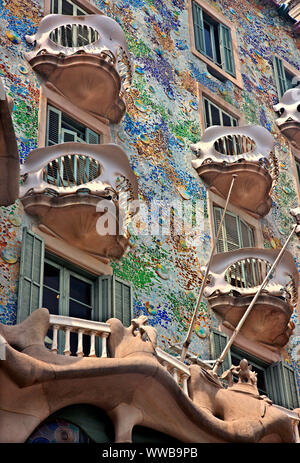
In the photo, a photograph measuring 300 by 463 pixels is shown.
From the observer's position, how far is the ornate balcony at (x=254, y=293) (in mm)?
17859

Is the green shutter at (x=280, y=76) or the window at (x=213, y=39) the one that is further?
the green shutter at (x=280, y=76)

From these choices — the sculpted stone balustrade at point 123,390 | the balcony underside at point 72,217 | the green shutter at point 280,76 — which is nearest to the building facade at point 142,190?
the balcony underside at point 72,217

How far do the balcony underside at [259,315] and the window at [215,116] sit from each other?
15.4 feet

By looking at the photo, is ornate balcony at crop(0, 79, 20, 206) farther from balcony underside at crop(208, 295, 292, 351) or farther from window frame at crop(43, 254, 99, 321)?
balcony underside at crop(208, 295, 292, 351)

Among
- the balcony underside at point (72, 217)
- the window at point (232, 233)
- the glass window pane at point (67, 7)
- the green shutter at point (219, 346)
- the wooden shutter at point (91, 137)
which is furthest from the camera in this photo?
the glass window pane at point (67, 7)

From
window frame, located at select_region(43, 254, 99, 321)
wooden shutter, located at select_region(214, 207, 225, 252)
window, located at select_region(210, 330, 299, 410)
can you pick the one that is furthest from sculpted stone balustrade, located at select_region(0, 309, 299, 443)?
wooden shutter, located at select_region(214, 207, 225, 252)

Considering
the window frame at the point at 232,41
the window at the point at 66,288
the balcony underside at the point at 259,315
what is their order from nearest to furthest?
the window at the point at 66,288 → the balcony underside at the point at 259,315 → the window frame at the point at 232,41

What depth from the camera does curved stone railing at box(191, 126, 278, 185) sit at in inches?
784

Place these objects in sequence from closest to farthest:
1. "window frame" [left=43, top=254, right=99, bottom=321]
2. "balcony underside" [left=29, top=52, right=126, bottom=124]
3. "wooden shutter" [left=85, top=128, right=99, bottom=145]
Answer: "window frame" [left=43, top=254, right=99, bottom=321], "balcony underside" [left=29, top=52, right=126, bottom=124], "wooden shutter" [left=85, top=128, right=99, bottom=145]

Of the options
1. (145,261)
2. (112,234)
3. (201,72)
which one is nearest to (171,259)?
(145,261)

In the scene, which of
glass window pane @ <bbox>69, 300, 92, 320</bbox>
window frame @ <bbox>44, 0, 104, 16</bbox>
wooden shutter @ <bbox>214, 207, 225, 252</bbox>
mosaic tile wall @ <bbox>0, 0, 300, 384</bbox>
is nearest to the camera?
glass window pane @ <bbox>69, 300, 92, 320</bbox>

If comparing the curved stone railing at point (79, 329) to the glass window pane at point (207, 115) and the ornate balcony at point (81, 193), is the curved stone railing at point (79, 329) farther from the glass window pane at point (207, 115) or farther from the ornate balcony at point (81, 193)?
the glass window pane at point (207, 115)

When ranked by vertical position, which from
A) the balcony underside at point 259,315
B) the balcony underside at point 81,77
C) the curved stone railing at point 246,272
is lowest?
the balcony underside at point 259,315

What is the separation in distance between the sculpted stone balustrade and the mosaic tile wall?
1654 mm
